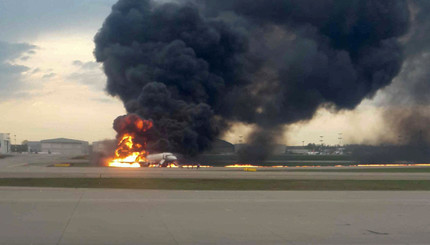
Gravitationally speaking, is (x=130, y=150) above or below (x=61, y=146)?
below

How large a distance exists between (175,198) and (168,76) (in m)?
51.6

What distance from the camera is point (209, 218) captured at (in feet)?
57.9

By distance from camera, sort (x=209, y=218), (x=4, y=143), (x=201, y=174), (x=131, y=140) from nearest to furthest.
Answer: (x=209, y=218) < (x=201, y=174) < (x=131, y=140) < (x=4, y=143)

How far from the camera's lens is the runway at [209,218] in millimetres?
13984

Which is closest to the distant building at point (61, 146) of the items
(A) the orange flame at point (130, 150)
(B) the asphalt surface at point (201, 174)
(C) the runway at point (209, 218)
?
(A) the orange flame at point (130, 150)

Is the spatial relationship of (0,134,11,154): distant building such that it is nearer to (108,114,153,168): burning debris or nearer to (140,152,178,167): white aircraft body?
(108,114,153,168): burning debris

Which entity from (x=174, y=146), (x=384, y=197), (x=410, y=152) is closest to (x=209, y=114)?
(x=174, y=146)

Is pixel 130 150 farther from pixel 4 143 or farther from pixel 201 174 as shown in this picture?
pixel 4 143

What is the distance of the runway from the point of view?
14.0 metres

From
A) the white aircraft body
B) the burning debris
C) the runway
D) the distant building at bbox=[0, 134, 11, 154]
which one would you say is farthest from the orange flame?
the distant building at bbox=[0, 134, 11, 154]

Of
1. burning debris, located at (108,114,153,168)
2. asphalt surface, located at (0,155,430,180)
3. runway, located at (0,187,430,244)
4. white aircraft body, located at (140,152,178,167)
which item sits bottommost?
runway, located at (0,187,430,244)

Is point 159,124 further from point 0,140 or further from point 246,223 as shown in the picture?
point 0,140

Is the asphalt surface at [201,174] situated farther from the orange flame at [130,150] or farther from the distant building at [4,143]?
the distant building at [4,143]

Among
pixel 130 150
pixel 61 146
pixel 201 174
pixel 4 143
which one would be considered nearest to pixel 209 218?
pixel 201 174
